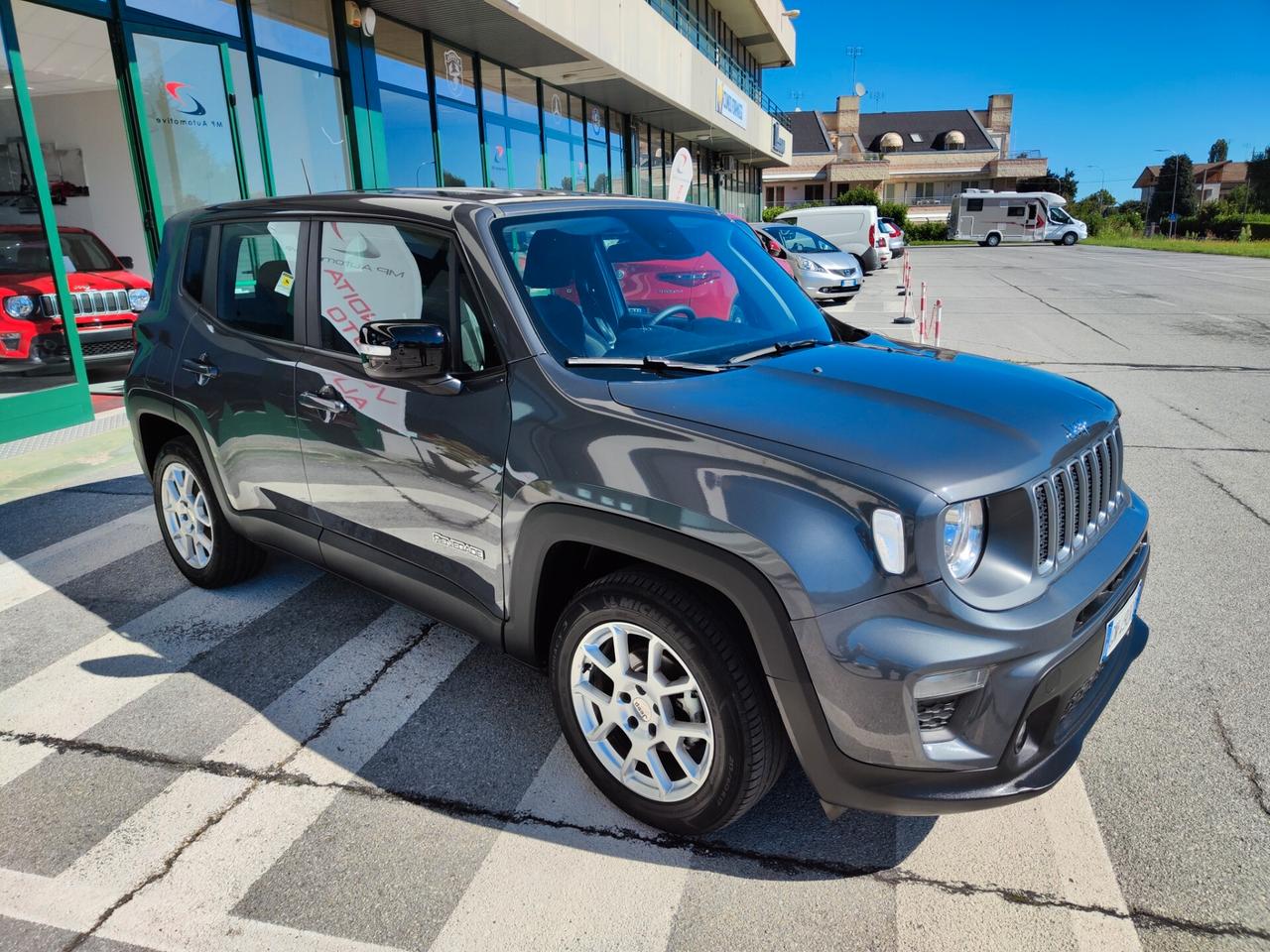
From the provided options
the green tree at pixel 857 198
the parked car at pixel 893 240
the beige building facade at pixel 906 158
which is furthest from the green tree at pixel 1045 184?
the parked car at pixel 893 240

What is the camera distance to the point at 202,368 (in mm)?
3900

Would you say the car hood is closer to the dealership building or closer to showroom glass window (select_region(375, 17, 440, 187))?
the dealership building

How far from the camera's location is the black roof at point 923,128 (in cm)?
8931

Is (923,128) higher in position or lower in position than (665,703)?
higher

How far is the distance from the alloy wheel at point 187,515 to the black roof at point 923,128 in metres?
94.4

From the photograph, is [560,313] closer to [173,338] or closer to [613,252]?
[613,252]

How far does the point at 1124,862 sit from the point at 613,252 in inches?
99.8

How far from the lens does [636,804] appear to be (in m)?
2.66

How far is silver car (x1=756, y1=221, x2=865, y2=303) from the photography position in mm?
17859

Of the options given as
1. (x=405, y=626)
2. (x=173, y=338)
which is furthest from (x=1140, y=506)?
(x=173, y=338)

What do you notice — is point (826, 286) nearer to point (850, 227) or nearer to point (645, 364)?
point (850, 227)

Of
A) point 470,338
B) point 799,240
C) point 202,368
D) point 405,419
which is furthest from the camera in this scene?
point 799,240

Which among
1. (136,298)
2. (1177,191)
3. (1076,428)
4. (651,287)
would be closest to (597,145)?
(136,298)

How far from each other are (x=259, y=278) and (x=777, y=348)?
→ 2188mm
